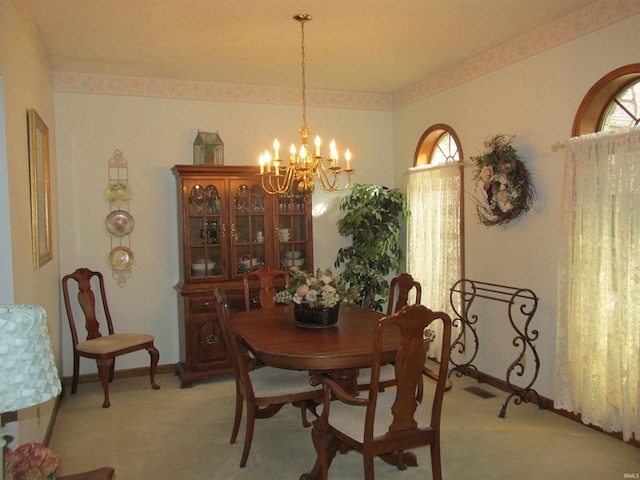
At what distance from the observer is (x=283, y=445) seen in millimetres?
3363

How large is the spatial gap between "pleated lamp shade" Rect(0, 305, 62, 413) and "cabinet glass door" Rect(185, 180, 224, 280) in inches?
137

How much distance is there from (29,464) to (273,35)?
10.3 feet

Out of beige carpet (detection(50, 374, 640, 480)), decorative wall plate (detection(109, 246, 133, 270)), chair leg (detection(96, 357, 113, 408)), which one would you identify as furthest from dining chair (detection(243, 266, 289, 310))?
decorative wall plate (detection(109, 246, 133, 270))

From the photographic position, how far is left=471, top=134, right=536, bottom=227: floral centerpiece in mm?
3877

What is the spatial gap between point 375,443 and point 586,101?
2.59 meters

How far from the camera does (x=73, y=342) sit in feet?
14.6

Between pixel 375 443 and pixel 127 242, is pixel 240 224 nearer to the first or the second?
pixel 127 242

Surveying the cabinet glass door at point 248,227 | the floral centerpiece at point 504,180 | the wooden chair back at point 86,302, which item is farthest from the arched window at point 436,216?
the wooden chair back at point 86,302

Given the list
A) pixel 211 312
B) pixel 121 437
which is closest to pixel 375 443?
pixel 121 437

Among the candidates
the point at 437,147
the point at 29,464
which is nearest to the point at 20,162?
the point at 29,464

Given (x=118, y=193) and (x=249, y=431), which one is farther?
(x=118, y=193)

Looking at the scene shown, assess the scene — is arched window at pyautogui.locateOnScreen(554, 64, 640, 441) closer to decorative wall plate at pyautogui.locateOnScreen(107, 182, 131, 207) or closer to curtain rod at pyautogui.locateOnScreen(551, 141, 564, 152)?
curtain rod at pyautogui.locateOnScreen(551, 141, 564, 152)

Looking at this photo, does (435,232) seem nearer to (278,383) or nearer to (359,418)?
(278,383)

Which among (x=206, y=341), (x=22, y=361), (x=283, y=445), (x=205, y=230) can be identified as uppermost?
(x=205, y=230)
